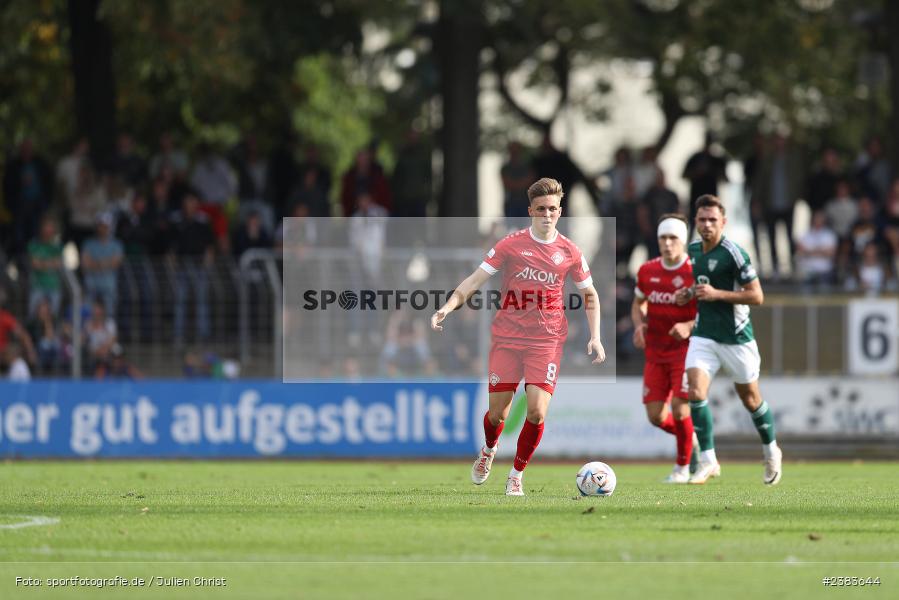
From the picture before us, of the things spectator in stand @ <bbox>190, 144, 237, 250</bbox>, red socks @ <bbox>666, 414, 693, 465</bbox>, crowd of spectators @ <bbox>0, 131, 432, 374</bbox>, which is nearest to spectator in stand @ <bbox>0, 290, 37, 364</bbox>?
crowd of spectators @ <bbox>0, 131, 432, 374</bbox>

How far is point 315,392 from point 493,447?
935 cm

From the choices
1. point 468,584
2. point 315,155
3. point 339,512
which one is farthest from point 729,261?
point 315,155

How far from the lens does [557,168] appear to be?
2462 centimetres

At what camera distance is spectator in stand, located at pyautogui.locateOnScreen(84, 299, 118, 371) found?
2167 centimetres

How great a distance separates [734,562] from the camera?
28.9 feet

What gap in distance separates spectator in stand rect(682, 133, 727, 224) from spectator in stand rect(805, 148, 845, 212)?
1548 millimetres

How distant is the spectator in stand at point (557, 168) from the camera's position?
2456 centimetres

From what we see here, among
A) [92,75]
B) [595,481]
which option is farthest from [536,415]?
[92,75]

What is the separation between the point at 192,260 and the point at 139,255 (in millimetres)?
848

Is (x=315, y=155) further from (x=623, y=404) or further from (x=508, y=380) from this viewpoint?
(x=508, y=380)

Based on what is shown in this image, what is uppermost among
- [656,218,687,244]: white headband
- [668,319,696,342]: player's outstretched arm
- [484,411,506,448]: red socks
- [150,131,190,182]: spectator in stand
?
[150,131,190,182]: spectator in stand

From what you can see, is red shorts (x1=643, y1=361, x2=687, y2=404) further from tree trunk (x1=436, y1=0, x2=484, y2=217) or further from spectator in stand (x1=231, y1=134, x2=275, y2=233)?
tree trunk (x1=436, y1=0, x2=484, y2=217)

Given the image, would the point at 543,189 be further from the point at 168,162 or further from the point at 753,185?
the point at 753,185

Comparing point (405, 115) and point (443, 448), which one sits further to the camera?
point (405, 115)
